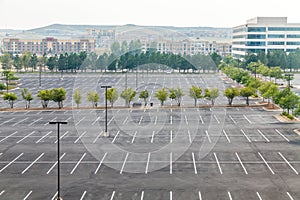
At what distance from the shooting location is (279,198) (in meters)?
27.7

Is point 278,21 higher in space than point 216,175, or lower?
higher

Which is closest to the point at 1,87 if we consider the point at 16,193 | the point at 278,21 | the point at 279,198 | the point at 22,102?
the point at 22,102

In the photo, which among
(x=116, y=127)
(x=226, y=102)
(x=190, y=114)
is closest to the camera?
(x=116, y=127)

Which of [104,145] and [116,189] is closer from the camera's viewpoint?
[116,189]

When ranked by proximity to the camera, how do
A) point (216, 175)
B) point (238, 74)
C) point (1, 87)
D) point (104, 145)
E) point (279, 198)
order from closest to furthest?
point (279, 198) < point (216, 175) < point (104, 145) < point (1, 87) < point (238, 74)

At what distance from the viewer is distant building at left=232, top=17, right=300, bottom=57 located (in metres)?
157

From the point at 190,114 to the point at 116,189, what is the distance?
1285 inches

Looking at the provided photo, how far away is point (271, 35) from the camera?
6206 inches

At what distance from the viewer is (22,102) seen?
244 feet

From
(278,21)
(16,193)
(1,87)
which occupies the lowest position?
(16,193)

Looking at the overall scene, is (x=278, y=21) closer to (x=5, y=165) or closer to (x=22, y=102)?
(x=22, y=102)

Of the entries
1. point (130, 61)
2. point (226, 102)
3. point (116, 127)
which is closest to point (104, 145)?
point (116, 127)

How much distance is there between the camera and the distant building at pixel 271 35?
157 metres

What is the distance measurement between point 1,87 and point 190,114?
37754 millimetres
